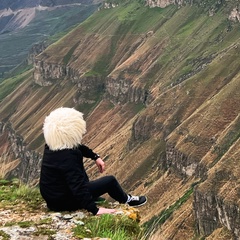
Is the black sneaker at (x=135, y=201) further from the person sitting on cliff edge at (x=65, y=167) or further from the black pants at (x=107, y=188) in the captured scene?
the person sitting on cliff edge at (x=65, y=167)

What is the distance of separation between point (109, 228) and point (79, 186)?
1601 mm

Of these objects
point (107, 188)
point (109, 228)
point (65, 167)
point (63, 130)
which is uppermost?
point (63, 130)

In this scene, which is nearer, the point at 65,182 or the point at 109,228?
the point at 109,228

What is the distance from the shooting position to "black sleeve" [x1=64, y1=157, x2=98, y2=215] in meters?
15.5

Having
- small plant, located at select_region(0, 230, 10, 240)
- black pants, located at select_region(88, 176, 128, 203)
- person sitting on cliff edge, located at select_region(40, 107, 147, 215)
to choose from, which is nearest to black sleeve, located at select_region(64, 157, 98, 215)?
person sitting on cliff edge, located at select_region(40, 107, 147, 215)

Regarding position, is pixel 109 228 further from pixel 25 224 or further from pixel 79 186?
pixel 25 224

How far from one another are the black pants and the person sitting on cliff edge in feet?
1.50

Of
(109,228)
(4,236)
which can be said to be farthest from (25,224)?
(109,228)

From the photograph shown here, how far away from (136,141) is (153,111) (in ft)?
36.1

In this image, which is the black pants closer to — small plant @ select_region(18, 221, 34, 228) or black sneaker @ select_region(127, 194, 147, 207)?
black sneaker @ select_region(127, 194, 147, 207)

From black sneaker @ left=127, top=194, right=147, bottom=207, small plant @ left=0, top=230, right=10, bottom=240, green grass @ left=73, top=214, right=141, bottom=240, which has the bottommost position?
black sneaker @ left=127, top=194, right=147, bottom=207

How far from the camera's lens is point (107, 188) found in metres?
17.5

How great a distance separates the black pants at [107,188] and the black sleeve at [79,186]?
139 cm

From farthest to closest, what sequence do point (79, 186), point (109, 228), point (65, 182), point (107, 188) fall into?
point (107, 188) → point (65, 182) → point (79, 186) → point (109, 228)
